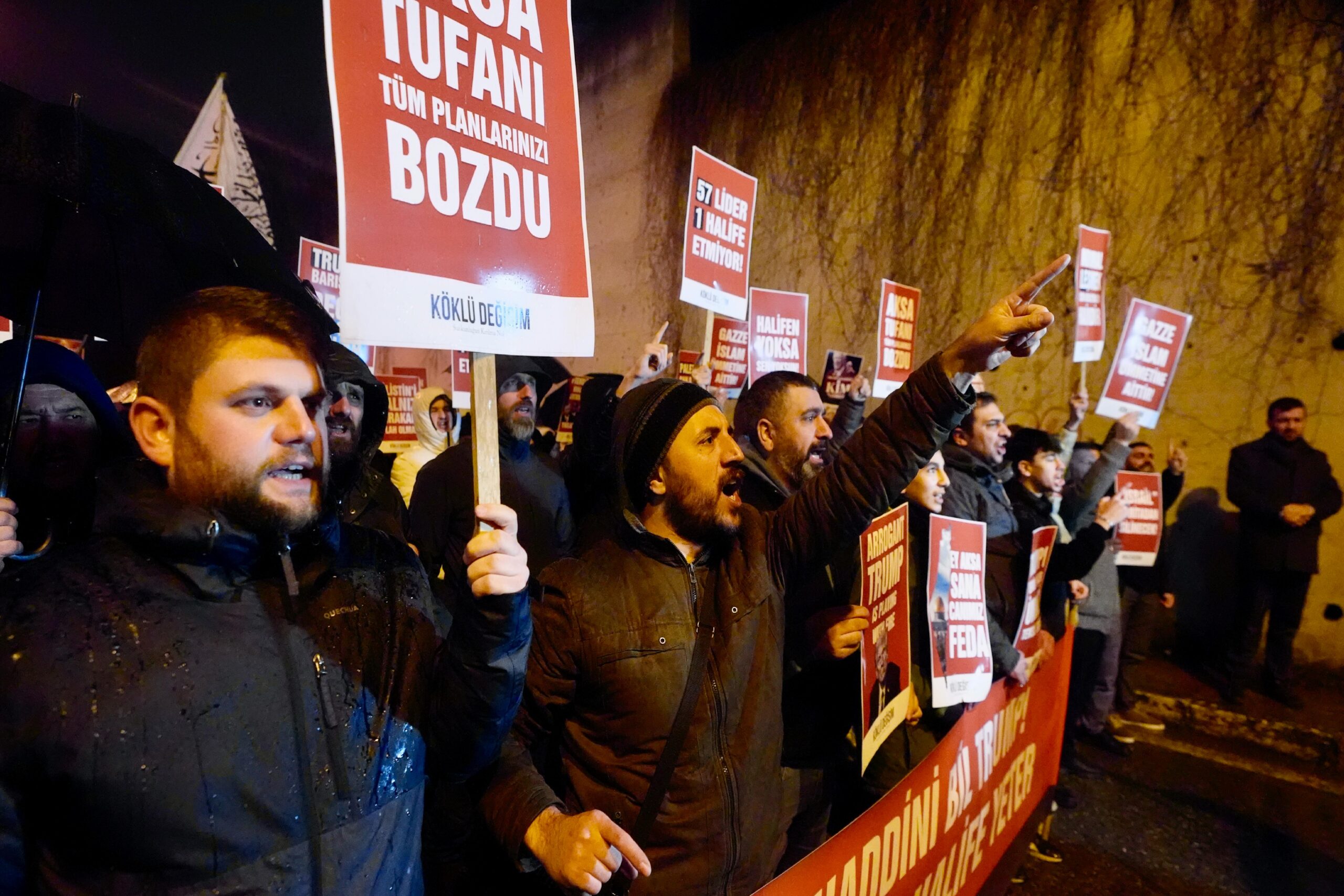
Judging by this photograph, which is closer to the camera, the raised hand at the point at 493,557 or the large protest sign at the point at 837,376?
the raised hand at the point at 493,557

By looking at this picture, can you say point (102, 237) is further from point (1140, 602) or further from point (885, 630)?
point (1140, 602)

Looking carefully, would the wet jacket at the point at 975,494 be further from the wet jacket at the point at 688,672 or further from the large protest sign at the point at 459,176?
the large protest sign at the point at 459,176

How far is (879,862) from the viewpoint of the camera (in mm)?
1903

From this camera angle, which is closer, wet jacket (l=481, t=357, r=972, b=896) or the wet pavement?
wet jacket (l=481, t=357, r=972, b=896)

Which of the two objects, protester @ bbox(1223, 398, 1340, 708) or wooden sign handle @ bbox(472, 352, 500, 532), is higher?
wooden sign handle @ bbox(472, 352, 500, 532)

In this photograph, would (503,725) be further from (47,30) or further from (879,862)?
(47,30)

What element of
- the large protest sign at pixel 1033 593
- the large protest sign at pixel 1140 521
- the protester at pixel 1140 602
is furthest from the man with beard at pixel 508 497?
the protester at pixel 1140 602

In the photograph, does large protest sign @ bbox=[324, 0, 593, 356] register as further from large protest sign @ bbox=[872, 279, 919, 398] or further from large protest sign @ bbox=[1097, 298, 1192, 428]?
large protest sign @ bbox=[1097, 298, 1192, 428]

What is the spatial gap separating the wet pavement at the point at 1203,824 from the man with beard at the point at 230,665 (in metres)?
3.67

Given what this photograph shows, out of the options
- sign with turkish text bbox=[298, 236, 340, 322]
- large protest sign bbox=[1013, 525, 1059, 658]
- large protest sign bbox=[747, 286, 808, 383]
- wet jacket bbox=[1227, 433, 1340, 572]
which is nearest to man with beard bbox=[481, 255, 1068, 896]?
large protest sign bbox=[1013, 525, 1059, 658]

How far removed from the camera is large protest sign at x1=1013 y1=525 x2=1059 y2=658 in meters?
3.12

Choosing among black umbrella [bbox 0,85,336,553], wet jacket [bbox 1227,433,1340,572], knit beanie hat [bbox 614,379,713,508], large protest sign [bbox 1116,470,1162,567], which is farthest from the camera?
wet jacket [bbox 1227,433,1340,572]

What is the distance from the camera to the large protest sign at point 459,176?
1124 mm

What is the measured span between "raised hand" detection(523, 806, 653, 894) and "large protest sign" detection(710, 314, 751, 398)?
15.1 ft
